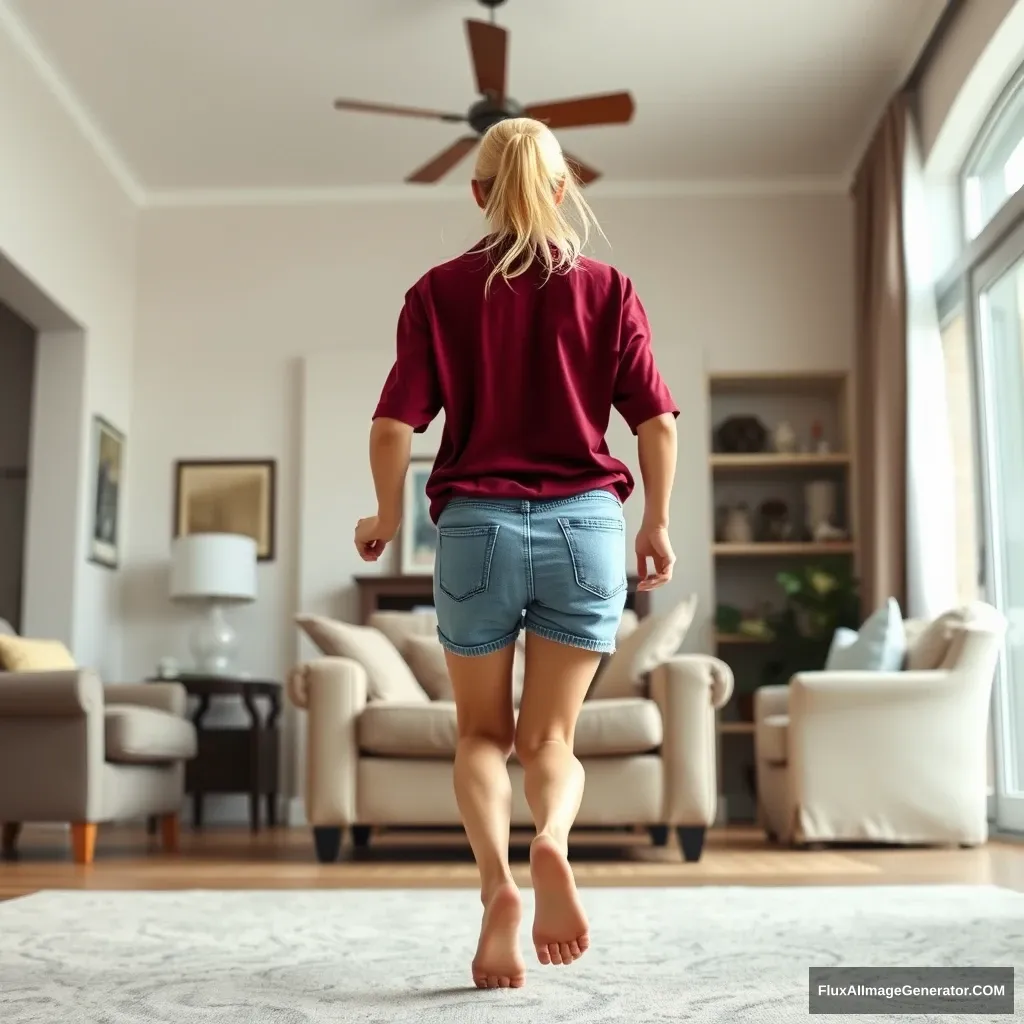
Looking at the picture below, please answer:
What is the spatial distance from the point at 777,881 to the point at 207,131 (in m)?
4.69

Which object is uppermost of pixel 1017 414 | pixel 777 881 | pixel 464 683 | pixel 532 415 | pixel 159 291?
pixel 159 291

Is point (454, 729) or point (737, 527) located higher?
point (737, 527)

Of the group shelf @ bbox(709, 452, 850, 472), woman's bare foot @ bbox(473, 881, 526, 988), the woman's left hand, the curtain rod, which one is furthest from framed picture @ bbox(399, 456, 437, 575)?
woman's bare foot @ bbox(473, 881, 526, 988)

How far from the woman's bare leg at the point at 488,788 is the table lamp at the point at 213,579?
4.58 m

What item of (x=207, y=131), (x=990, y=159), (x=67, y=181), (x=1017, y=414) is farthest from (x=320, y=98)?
(x=1017, y=414)

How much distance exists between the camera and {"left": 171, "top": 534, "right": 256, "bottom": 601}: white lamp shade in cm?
624

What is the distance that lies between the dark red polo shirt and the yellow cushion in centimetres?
292

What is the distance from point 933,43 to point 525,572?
4.64 meters

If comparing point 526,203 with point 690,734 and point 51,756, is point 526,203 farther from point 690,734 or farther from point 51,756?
point 51,756

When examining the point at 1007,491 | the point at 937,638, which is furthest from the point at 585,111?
the point at 937,638

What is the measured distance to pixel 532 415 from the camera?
182cm

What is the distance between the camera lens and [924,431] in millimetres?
5656

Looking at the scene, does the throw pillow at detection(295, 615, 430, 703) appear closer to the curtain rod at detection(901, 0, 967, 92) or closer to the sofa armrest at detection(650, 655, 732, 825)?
the sofa armrest at detection(650, 655, 732, 825)

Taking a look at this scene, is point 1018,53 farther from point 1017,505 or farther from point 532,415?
point 532,415
